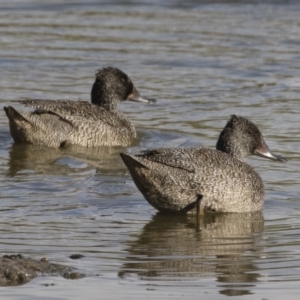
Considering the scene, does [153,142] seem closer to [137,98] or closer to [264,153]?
[137,98]

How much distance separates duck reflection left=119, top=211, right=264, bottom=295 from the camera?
791 cm

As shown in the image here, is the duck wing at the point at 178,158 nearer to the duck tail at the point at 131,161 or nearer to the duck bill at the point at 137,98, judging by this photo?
the duck tail at the point at 131,161

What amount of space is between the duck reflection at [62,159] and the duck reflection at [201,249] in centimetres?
230

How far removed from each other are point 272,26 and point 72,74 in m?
4.86

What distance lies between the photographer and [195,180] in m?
9.81

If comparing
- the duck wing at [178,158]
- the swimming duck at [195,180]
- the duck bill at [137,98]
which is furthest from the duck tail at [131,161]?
the duck bill at [137,98]

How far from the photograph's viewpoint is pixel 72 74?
16.8m

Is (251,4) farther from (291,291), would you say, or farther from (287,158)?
(291,291)

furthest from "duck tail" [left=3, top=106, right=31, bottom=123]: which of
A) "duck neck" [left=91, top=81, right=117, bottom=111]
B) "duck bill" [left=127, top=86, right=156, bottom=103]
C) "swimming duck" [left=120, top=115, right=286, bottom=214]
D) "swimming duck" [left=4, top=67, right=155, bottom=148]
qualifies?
"swimming duck" [left=120, top=115, right=286, bottom=214]

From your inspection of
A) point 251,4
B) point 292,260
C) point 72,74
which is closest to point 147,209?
point 292,260

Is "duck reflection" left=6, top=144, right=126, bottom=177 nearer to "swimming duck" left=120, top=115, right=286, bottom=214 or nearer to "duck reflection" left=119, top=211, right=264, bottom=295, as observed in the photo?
"swimming duck" left=120, top=115, right=286, bottom=214

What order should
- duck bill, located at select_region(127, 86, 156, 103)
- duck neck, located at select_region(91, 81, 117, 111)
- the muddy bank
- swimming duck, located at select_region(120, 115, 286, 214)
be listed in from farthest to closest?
duck bill, located at select_region(127, 86, 156, 103), duck neck, located at select_region(91, 81, 117, 111), swimming duck, located at select_region(120, 115, 286, 214), the muddy bank

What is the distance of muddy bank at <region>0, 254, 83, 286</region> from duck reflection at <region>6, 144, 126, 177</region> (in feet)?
12.6

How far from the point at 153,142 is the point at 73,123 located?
103 cm
